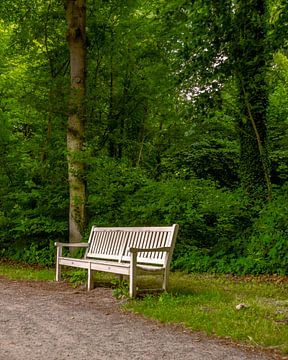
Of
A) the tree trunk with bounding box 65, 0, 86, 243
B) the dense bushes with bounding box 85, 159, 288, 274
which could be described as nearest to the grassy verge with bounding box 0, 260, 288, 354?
the dense bushes with bounding box 85, 159, 288, 274

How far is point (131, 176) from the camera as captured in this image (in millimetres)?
12367

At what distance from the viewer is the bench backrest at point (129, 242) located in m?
7.86

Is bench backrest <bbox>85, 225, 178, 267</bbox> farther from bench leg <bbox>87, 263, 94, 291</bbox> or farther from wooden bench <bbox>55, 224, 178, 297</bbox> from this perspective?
bench leg <bbox>87, 263, 94, 291</bbox>

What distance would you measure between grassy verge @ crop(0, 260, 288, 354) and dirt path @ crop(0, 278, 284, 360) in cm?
25

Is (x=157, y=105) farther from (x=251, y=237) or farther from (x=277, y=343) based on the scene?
(x=277, y=343)

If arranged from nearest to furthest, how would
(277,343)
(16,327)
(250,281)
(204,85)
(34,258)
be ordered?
(277,343)
(16,327)
(204,85)
(250,281)
(34,258)

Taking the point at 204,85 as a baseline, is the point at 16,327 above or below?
below

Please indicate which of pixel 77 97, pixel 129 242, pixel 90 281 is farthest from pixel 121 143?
pixel 90 281

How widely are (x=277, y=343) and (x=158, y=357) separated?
1.23 m

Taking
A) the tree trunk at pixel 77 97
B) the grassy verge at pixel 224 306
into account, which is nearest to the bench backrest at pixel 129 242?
the grassy verge at pixel 224 306

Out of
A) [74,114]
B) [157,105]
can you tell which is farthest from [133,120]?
[74,114]

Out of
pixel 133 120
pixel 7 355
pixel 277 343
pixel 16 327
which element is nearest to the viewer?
pixel 7 355

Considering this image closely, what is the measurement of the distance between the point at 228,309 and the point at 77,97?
7603 millimetres

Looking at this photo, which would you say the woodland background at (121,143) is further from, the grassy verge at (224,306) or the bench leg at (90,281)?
the bench leg at (90,281)
